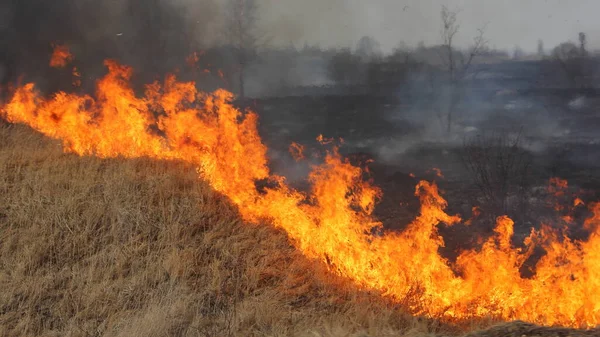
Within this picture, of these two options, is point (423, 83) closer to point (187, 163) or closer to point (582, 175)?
point (582, 175)

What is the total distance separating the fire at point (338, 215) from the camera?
6.71 metres

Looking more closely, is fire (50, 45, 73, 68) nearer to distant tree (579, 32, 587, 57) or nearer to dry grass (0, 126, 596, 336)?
dry grass (0, 126, 596, 336)

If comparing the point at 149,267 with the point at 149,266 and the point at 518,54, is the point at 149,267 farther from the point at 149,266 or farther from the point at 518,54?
the point at 518,54

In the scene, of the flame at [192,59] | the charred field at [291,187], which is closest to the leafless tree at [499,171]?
the charred field at [291,187]

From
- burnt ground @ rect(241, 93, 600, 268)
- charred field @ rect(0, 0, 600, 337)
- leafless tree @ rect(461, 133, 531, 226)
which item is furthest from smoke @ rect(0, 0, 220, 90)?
leafless tree @ rect(461, 133, 531, 226)

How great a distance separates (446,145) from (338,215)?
212 centimetres

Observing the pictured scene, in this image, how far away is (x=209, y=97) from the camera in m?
9.75

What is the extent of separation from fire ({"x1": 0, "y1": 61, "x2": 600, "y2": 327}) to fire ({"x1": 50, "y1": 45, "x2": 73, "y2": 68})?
683 mm

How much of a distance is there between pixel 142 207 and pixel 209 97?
115 inches

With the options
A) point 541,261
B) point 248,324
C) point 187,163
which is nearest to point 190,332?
point 248,324

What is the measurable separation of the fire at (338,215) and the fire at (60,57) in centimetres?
68

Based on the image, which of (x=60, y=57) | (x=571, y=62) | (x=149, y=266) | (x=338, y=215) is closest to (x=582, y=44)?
(x=571, y=62)

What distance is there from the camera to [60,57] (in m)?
11.1

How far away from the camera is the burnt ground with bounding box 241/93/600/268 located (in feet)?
25.5
